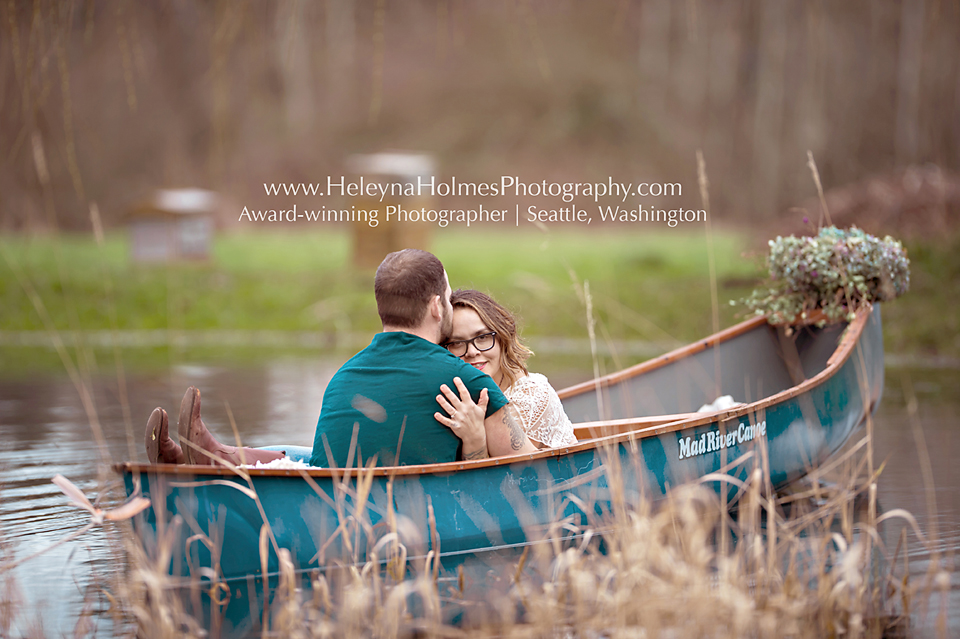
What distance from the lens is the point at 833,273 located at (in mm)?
5773

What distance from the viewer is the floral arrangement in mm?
5770

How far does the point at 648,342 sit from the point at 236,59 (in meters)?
20.2

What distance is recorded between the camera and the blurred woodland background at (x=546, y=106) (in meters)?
25.9

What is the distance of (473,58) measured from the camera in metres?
37.8

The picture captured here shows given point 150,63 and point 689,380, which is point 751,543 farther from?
point 150,63

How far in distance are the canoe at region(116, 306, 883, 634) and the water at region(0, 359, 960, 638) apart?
1.50ft

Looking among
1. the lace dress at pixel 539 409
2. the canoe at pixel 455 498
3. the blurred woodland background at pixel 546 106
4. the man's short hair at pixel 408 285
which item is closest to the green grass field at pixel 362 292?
the blurred woodland background at pixel 546 106

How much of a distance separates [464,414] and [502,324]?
1.60ft

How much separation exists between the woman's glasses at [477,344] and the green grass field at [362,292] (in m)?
7.79

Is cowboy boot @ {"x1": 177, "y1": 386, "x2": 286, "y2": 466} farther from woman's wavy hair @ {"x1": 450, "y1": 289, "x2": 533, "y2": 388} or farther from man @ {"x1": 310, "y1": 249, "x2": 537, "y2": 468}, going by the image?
woman's wavy hair @ {"x1": 450, "y1": 289, "x2": 533, "y2": 388}

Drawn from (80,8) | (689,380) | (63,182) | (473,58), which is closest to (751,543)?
(689,380)

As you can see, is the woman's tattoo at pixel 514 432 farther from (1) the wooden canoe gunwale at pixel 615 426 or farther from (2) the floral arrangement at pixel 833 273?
(2) the floral arrangement at pixel 833 273

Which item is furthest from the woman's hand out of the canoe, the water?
the water

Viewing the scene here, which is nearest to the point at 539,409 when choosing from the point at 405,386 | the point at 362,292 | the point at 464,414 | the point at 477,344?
the point at 477,344
